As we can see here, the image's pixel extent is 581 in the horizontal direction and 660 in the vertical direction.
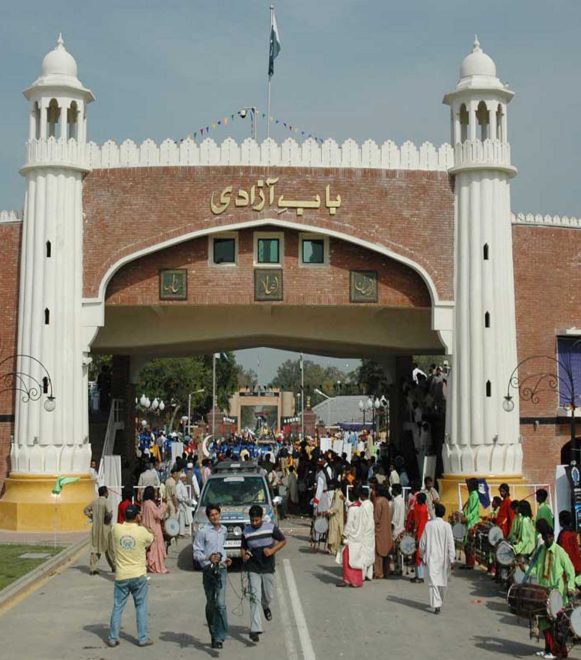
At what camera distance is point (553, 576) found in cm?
1025

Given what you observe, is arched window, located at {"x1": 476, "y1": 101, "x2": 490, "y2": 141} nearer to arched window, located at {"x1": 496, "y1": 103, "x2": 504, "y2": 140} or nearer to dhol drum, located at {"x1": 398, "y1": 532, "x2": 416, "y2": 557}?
arched window, located at {"x1": 496, "y1": 103, "x2": 504, "y2": 140}

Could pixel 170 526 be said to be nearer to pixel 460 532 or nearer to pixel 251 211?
pixel 460 532

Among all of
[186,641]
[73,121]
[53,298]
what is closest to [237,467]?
[53,298]

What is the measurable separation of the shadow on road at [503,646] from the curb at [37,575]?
5.97m

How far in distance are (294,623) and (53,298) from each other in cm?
1395

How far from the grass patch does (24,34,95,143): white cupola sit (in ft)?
33.1

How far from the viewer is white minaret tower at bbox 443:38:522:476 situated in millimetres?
23766

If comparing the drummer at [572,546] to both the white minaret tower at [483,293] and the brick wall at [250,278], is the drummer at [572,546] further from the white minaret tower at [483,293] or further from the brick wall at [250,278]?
the brick wall at [250,278]

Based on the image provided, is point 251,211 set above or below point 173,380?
above

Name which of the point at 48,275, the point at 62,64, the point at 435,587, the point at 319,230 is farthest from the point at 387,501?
the point at 62,64

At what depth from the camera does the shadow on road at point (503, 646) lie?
10.4 m

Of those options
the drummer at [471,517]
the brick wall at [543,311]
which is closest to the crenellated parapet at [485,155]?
the brick wall at [543,311]

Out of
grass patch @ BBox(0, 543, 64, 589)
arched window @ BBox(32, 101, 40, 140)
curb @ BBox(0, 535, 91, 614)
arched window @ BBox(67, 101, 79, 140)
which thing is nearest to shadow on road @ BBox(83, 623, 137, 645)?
curb @ BBox(0, 535, 91, 614)

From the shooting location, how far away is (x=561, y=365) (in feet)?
81.1
